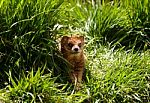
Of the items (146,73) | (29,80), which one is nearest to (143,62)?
(146,73)

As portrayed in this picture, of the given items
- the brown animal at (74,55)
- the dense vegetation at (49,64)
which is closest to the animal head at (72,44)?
the brown animal at (74,55)

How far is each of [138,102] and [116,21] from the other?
1.13 m

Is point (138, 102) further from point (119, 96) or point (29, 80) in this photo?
point (29, 80)

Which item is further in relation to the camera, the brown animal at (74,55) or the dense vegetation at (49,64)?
the brown animal at (74,55)

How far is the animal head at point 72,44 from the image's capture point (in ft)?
14.2

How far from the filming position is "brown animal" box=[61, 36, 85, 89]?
4.36 m

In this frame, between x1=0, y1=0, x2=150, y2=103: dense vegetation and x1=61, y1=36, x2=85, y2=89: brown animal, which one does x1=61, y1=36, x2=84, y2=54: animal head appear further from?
x1=0, y1=0, x2=150, y2=103: dense vegetation

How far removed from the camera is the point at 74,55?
441 cm

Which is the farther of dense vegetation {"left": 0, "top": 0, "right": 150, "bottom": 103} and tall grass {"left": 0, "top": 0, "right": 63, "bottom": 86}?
tall grass {"left": 0, "top": 0, "right": 63, "bottom": 86}

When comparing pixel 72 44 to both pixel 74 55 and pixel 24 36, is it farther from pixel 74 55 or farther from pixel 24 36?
pixel 24 36

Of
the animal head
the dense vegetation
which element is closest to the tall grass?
the dense vegetation

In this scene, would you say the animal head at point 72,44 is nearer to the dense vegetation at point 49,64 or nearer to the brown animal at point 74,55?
the brown animal at point 74,55

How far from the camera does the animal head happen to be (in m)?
4.32

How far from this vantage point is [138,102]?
4.41 m
